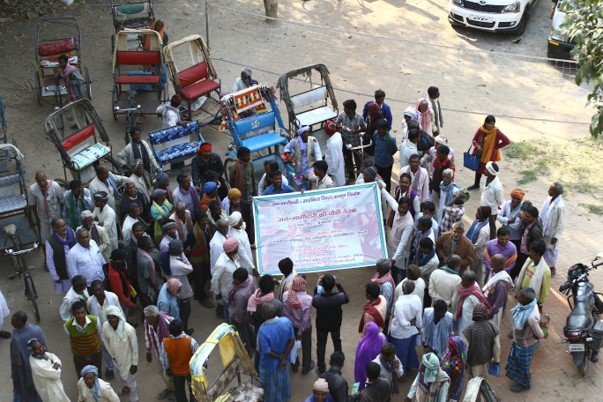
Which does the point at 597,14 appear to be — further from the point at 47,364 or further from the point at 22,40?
the point at 22,40

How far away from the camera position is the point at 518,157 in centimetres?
1302

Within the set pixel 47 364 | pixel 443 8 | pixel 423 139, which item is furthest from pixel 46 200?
pixel 443 8

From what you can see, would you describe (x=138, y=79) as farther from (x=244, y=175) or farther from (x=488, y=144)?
(x=488, y=144)

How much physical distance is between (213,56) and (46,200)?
694 centimetres

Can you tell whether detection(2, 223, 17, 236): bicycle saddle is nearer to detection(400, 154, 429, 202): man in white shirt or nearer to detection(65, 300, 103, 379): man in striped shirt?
detection(65, 300, 103, 379): man in striped shirt

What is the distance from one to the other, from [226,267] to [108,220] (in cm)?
178

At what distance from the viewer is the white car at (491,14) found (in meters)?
16.6

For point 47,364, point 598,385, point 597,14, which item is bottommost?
point 598,385

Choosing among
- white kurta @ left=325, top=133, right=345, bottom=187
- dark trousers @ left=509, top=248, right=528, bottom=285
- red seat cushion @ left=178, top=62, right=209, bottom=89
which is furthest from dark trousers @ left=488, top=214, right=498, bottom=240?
red seat cushion @ left=178, top=62, right=209, bottom=89

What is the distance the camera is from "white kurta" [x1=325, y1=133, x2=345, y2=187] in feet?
36.7

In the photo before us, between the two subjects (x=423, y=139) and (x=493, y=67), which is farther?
(x=493, y=67)

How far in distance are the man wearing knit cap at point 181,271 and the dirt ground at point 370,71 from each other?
57cm

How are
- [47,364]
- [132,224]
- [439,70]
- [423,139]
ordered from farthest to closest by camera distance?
[439,70]
[423,139]
[132,224]
[47,364]

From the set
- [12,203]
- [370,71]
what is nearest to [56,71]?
[12,203]
